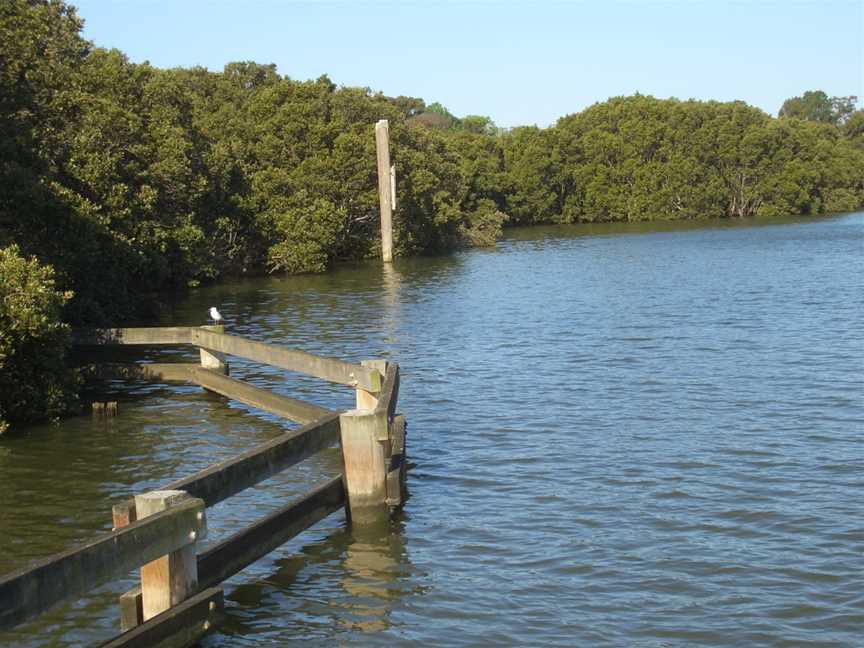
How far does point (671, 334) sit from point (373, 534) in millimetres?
14763

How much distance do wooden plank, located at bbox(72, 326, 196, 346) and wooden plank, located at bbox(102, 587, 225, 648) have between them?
9.24 m

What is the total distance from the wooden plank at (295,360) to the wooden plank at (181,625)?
408 cm

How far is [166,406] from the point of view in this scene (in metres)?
15.9

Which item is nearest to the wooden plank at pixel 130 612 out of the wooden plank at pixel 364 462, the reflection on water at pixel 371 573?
the reflection on water at pixel 371 573

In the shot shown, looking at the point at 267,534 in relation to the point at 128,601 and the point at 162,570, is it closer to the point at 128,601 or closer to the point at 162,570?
the point at 162,570

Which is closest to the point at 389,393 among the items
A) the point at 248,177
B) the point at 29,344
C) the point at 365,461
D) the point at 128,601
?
the point at 365,461

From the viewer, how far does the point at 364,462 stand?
31.6ft

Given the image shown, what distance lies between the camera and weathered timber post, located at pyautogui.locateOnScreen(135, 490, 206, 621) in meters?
6.52

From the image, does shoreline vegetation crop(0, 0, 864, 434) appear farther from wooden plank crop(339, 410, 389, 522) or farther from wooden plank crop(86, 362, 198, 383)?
wooden plank crop(339, 410, 389, 522)

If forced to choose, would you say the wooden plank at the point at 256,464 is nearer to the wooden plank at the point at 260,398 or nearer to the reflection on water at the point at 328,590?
the reflection on water at the point at 328,590

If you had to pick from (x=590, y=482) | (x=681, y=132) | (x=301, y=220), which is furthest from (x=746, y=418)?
(x=681, y=132)

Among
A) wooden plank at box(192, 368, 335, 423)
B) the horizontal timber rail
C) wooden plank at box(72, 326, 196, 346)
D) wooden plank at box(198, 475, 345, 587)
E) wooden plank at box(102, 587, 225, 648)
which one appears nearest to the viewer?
wooden plank at box(102, 587, 225, 648)

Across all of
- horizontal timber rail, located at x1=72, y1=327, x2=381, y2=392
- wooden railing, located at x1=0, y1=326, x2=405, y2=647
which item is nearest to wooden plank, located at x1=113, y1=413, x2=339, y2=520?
wooden railing, located at x1=0, y1=326, x2=405, y2=647

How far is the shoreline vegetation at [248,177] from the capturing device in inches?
831
